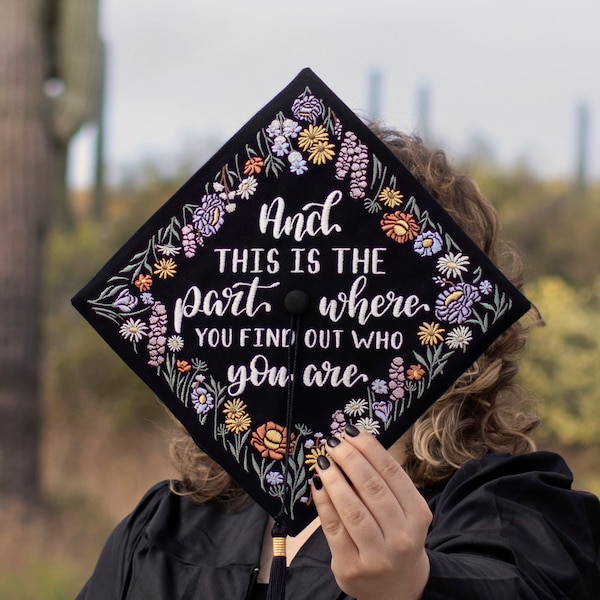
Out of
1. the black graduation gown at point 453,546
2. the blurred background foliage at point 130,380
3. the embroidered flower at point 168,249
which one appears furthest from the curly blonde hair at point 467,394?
the blurred background foliage at point 130,380

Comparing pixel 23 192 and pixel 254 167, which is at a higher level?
pixel 23 192

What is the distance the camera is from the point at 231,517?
6.21ft

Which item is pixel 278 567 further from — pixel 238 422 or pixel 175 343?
pixel 175 343

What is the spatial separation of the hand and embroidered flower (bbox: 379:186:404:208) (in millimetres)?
396

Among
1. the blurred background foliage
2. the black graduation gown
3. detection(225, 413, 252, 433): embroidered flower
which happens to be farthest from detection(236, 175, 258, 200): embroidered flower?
the blurred background foliage

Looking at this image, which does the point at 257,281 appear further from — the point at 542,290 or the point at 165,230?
the point at 542,290

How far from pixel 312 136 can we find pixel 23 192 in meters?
4.95

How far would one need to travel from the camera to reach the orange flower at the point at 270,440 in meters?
1.49

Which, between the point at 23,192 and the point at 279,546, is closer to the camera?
the point at 279,546

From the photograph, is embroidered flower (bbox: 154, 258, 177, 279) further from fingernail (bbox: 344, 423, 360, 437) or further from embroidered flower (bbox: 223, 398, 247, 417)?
fingernail (bbox: 344, 423, 360, 437)

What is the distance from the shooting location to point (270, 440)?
1497 mm

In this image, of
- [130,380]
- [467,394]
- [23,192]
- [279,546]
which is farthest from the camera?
[130,380]

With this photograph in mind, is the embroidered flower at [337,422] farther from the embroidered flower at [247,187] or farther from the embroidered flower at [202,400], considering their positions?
the embroidered flower at [247,187]

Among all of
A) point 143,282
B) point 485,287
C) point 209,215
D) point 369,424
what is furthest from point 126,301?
point 485,287
